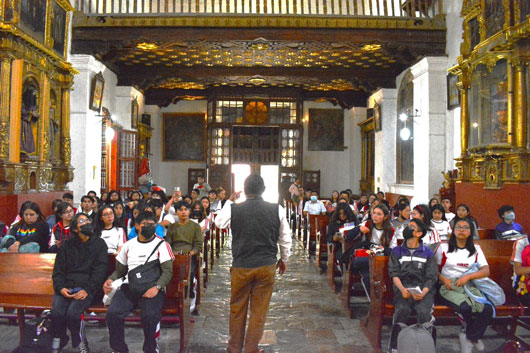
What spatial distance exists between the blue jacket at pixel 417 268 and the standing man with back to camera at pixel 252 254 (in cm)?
128

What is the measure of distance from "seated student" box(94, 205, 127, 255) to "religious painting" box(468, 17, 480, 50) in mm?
9433

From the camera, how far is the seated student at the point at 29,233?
5.91 meters

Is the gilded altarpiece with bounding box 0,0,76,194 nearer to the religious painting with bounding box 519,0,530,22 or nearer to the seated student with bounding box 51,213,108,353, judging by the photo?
the seated student with bounding box 51,213,108,353

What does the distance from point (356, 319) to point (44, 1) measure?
32.1ft

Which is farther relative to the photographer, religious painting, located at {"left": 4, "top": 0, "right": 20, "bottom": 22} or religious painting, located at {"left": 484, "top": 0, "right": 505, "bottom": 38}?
religious painting, located at {"left": 484, "top": 0, "right": 505, "bottom": 38}

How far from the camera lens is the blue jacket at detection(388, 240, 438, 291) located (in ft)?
15.4

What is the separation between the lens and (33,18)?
33.6 feet

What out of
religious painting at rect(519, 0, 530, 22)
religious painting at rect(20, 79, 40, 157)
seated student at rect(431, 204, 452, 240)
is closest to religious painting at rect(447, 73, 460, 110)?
religious painting at rect(519, 0, 530, 22)

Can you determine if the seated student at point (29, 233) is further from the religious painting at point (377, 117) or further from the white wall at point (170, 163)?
the white wall at point (170, 163)

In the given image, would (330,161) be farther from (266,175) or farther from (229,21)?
(229,21)

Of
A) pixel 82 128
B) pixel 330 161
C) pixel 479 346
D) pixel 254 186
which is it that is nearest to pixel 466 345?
pixel 479 346

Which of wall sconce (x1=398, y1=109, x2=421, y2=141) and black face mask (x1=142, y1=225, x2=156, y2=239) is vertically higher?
wall sconce (x1=398, y1=109, x2=421, y2=141)

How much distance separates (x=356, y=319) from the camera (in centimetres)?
600

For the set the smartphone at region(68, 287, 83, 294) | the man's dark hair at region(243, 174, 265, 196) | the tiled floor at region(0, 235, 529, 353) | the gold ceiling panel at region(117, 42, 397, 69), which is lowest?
the tiled floor at region(0, 235, 529, 353)
